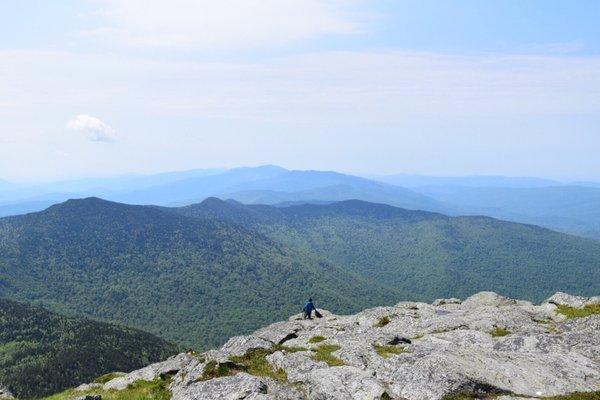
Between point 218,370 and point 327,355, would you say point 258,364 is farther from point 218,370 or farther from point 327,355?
point 327,355

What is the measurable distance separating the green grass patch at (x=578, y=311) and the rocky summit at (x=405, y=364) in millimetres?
694

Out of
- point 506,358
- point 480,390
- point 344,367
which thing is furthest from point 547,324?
point 344,367

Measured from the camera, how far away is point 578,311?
48.2 meters

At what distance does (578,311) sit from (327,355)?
3203 cm

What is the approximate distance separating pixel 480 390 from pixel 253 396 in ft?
42.8

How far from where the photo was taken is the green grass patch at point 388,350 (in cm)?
3338

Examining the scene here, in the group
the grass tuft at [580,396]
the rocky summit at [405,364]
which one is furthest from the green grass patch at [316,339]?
the grass tuft at [580,396]

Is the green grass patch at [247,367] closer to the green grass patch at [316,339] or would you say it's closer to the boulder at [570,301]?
the green grass patch at [316,339]

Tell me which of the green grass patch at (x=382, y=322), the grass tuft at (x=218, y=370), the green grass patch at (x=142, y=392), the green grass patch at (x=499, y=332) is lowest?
the green grass patch at (x=382, y=322)

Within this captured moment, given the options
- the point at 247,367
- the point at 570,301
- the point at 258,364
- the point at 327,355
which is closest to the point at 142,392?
the point at 247,367

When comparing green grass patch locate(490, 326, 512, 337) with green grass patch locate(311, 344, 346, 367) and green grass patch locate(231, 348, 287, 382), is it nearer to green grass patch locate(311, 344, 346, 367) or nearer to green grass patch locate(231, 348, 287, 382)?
green grass patch locate(311, 344, 346, 367)

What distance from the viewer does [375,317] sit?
179ft

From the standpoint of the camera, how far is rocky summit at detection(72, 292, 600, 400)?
25625 millimetres

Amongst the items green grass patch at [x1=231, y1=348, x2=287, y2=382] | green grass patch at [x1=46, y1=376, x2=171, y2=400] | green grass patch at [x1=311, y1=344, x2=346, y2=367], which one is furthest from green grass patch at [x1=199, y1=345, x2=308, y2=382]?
green grass patch at [x1=311, y1=344, x2=346, y2=367]
